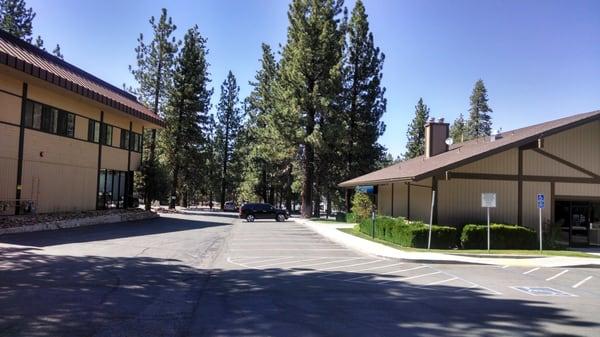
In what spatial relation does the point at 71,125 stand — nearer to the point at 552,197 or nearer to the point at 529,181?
the point at 529,181

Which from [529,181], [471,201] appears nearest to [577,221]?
[529,181]

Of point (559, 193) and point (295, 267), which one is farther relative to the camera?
point (559, 193)

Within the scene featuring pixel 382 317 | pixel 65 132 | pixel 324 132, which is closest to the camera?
pixel 382 317

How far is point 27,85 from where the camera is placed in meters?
26.9

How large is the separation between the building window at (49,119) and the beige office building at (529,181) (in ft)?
60.2

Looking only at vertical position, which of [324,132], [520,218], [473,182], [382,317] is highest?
[324,132]

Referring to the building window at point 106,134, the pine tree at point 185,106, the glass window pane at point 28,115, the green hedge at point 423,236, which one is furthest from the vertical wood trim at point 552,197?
the pine tree at point 185,106

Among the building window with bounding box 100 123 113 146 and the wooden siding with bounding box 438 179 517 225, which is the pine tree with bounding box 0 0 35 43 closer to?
the building window with bounding box 100 123 113 146

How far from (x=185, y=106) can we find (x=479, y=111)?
5009 centimetres

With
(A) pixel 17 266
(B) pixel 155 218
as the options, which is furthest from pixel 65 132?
(A) pixel 17 266

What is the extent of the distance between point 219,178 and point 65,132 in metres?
55.2

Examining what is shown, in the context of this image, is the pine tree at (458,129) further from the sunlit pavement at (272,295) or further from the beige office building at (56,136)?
the sunlit pavement at (272,295)

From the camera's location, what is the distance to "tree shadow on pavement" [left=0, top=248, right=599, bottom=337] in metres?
→ 7.59

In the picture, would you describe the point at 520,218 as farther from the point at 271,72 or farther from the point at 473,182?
the point at 271,72
